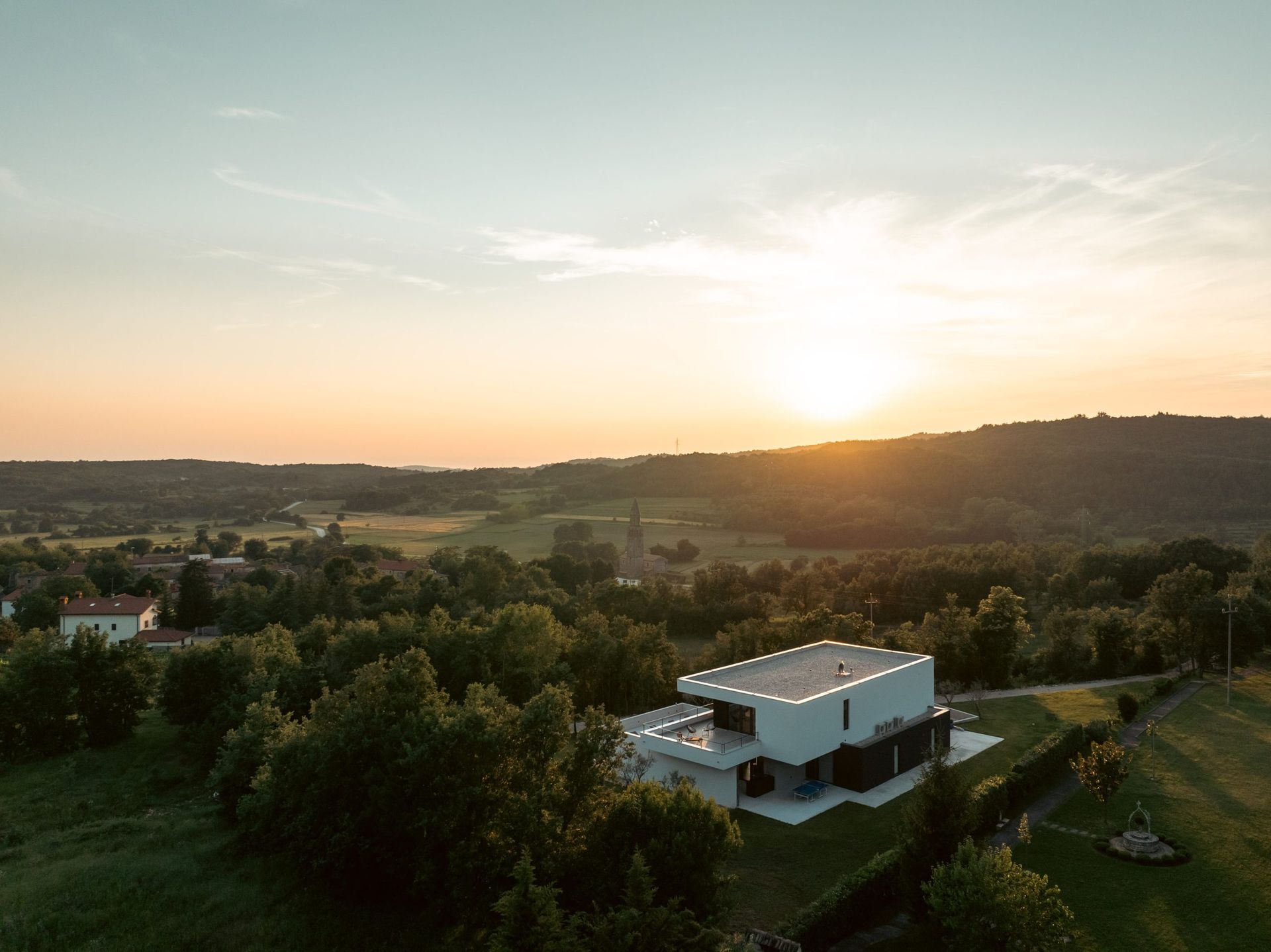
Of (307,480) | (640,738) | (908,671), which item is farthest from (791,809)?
(307,480)

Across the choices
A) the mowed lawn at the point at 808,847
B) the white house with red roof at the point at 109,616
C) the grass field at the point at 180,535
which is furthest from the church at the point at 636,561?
the grass field at the point at 180,535

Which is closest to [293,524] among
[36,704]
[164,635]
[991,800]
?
[164,635]

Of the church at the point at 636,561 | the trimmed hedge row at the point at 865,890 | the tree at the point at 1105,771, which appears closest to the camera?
the trimmed hedge row at the point at 865,890

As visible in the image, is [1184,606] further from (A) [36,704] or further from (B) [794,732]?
(A) [36,704]

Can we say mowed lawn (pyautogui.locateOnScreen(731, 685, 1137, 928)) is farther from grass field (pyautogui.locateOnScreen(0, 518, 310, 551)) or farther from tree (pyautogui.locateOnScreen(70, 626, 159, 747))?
grass field (pyautogui.locateOnScreen(0, 518, 310, 551))

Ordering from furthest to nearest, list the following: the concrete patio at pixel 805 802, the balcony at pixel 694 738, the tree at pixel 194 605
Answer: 1. the tree at pixel 194 605
2. the balcony at pixel 694 738
3. the concrete patio at pixel 805 802

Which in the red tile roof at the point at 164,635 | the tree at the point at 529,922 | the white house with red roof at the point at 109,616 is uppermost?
the tree at the point at 529,922

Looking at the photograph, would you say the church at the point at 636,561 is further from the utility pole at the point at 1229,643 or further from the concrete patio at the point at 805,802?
the concrete patio at the point at 805,802
